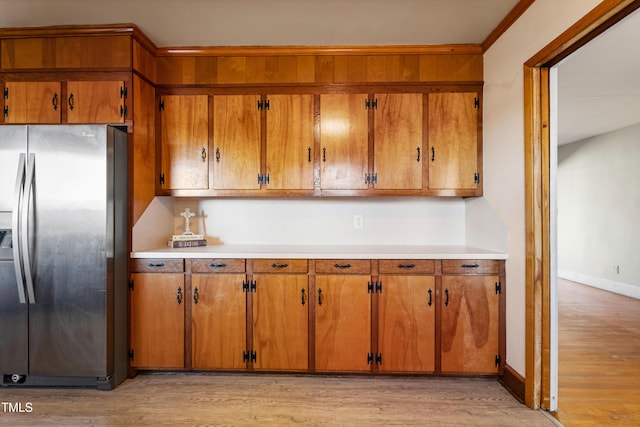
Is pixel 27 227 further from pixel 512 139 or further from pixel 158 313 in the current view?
pixel 512 139

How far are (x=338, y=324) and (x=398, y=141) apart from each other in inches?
57.8

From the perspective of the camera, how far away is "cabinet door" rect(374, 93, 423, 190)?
267 cm

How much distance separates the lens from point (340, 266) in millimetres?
2428

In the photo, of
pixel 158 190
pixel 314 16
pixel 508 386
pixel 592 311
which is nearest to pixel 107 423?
pixel 158 190

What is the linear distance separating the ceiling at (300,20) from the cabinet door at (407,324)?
167cm

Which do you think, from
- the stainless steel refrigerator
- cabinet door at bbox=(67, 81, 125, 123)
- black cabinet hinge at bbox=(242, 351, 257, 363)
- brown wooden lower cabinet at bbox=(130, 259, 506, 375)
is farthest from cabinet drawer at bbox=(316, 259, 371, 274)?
cabinet door at bbox=(67, 81, 125, 123)

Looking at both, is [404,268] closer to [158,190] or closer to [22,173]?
[158,190]

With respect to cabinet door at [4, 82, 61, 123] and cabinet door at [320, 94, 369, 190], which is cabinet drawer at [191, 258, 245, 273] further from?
cabinet door at [4, 82, 61, 123]

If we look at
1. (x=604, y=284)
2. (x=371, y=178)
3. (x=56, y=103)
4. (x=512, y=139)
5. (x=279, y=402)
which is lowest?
(x=279, y=402)

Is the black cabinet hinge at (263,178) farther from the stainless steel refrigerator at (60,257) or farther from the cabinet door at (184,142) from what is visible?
the stainless steel refrigerator at (60,257)

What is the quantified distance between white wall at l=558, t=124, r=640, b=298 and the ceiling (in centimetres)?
295

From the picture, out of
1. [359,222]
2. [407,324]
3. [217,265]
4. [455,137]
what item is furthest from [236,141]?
[407,324]

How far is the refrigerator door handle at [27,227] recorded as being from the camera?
215 cm

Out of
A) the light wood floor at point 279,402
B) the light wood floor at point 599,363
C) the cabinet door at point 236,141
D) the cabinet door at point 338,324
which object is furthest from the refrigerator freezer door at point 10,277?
the light wood floor at point 599,363
